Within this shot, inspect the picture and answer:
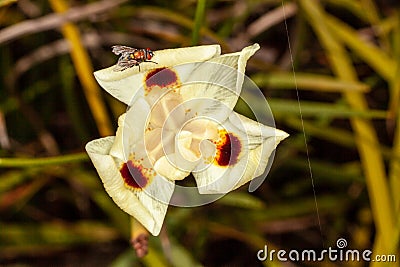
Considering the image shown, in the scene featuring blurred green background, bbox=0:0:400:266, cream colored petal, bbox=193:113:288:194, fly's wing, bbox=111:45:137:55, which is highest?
fly's wing, bbox=111:45:137:55

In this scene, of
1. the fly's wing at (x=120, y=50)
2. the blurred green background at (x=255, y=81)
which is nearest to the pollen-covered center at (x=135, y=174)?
the fly's wing at (x=120, y=50)

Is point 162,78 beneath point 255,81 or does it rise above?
above

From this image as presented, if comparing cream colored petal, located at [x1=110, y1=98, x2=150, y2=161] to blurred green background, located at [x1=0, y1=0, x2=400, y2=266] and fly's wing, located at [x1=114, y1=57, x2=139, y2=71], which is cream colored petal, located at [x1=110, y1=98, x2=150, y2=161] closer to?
fly's wing, located at [x1=114, y1=57, x2=139, y2=71]

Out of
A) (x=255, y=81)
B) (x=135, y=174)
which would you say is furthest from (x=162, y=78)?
(x=255, y=81)

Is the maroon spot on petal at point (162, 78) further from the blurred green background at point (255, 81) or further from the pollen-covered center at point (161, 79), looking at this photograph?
the blurred green background at point (255, 81)

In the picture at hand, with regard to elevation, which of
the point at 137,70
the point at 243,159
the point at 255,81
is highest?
the point at 137,70

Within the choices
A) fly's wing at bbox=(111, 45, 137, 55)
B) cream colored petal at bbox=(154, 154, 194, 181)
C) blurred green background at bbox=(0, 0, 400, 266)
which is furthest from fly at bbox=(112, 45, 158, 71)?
blurred green background at bbox=(0, 0, 400, 266)

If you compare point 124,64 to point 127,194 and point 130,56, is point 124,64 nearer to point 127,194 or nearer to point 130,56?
point 130,56
